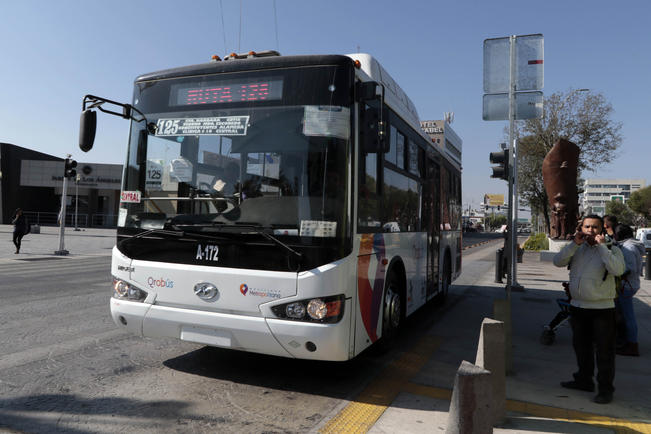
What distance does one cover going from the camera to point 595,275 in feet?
14.5

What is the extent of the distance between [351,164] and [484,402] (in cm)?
216

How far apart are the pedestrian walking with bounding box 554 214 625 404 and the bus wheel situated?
1.79 m

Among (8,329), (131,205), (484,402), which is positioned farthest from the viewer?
(8,329)

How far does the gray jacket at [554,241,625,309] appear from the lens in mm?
4316

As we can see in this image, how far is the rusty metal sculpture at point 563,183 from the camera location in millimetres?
22750

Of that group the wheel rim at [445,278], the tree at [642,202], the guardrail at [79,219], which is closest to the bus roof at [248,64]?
the wheel rim at [445,278]

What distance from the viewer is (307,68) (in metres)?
4.39

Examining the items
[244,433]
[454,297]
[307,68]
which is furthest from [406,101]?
[454,297]

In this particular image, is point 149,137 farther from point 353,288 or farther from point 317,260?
point 353,288

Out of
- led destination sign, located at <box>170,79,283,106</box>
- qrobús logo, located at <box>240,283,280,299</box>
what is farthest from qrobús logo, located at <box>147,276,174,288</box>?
led destination sign, located at <box>170,79,283,106</box>

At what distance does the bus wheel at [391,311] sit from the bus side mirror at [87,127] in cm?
343

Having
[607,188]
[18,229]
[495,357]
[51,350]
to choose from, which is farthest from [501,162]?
[607,188]

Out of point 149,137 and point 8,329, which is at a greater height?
point 149,137

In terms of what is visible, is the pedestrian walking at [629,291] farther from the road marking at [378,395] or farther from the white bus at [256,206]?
the white bus at [256,206]
